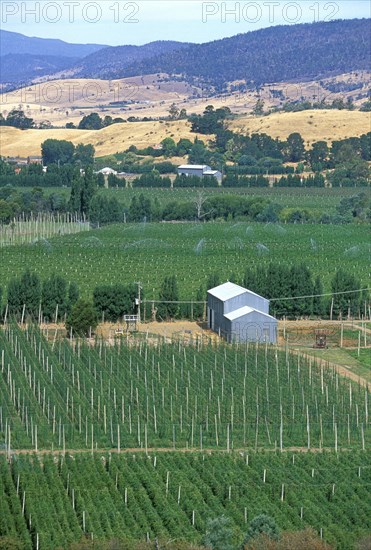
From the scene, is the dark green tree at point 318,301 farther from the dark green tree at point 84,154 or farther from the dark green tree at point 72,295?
the dark green tree at point 84,154

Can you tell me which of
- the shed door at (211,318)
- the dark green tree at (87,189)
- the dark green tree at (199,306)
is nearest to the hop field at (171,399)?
the shed door at (211,318)

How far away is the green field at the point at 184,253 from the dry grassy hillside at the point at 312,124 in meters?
51.2

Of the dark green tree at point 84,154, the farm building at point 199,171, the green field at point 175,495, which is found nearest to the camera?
the green field at point 175,495

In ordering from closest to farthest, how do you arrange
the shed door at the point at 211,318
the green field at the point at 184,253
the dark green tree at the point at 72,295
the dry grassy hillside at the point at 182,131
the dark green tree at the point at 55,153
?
the shed door at the point at 211,318 → the dark green tree at the point at 72,295 → the green field at the point at 184,253 → the dark green tree at the point at 55,153 → the dry grassy hillside at the point at 182,131

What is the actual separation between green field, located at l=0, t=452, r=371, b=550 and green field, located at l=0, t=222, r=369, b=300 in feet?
70.5

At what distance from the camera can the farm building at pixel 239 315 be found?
4797cm

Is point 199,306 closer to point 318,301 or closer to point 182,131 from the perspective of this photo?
point 318,301

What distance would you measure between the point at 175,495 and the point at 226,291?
2123 centimetres

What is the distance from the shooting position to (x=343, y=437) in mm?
35625

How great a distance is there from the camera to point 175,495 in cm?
3017

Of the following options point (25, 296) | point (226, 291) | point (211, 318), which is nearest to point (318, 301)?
point (226, 291)

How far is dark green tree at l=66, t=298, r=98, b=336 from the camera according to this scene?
48.1 metres

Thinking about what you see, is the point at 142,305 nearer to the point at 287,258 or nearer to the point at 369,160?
the point at 287,258

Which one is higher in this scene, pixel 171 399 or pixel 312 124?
pixel 312 124
